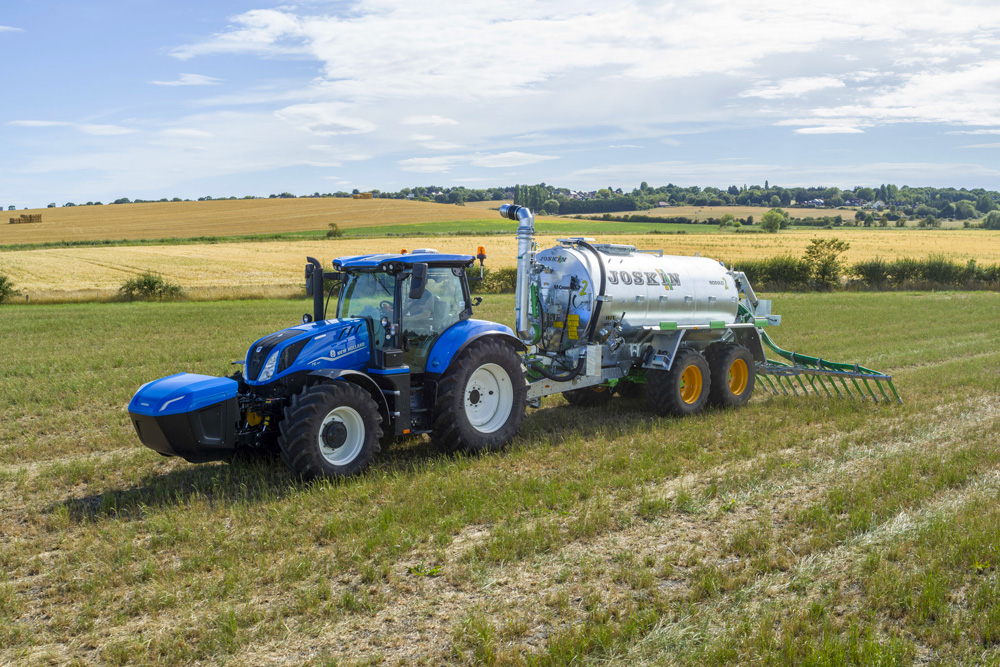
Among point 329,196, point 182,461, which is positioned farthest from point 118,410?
point 329,196

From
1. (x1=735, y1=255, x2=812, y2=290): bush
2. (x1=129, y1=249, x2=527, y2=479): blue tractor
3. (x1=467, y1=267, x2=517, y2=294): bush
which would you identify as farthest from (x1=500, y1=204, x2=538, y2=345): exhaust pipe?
(x1=735, y1=255, x2=812, y2=290): bush

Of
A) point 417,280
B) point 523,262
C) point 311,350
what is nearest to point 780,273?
point 523,262

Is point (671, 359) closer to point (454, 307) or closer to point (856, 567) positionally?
point (454, 307)

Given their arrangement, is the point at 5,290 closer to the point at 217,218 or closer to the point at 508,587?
the point at 508,587

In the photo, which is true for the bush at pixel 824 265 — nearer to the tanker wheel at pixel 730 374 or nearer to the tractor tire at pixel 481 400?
the tanker wheel at pixel 730 374

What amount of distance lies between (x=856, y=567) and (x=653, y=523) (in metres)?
1.66

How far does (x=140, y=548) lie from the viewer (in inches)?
240

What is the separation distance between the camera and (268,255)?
49812mm

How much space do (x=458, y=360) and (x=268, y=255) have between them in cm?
4404

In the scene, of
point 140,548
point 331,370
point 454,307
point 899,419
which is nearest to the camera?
point 140,548

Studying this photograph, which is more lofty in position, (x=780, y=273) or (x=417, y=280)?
(x=417, y=280)

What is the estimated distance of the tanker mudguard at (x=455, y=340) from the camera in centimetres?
852

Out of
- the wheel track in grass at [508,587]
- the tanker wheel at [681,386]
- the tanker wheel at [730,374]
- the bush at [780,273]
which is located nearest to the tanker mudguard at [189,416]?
the wheel track in grass at [508,587]

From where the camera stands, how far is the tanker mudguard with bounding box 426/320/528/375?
336 inches
